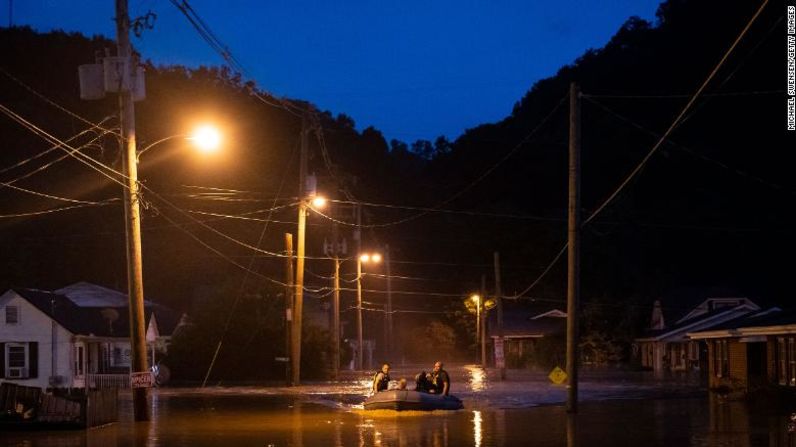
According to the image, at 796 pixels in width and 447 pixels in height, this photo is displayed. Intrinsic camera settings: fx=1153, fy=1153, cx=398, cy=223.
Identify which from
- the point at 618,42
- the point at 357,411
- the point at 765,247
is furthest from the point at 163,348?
the point at 618,42

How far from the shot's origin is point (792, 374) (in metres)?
39.3

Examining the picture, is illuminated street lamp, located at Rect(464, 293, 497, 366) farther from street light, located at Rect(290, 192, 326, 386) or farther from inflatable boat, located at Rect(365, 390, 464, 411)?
inflatable boat, located at Rect(365, 390, 464, 411)

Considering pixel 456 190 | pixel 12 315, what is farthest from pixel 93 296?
pixel 456 190

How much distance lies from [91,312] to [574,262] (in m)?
38.8

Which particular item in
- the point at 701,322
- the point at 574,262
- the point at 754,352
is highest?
the point at 574,262

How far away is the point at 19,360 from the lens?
53656 mm

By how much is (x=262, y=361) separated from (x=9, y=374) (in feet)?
41.5

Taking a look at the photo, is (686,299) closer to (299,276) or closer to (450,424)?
(299,276)

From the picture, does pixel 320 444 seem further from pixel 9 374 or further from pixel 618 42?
pixel 618 42

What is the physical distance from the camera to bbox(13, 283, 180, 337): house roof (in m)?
54.7

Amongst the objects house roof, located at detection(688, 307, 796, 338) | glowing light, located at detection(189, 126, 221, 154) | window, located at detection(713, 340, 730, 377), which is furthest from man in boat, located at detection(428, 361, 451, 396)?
window, located at detection(713, 340, 730, 377)

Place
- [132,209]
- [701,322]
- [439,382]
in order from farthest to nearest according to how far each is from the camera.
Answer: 1. [701,322]
2. [439,382]
3. [132,209]

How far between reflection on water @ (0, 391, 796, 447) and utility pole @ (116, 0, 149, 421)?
1.57 metres

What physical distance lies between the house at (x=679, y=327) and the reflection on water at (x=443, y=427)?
33.6 m
